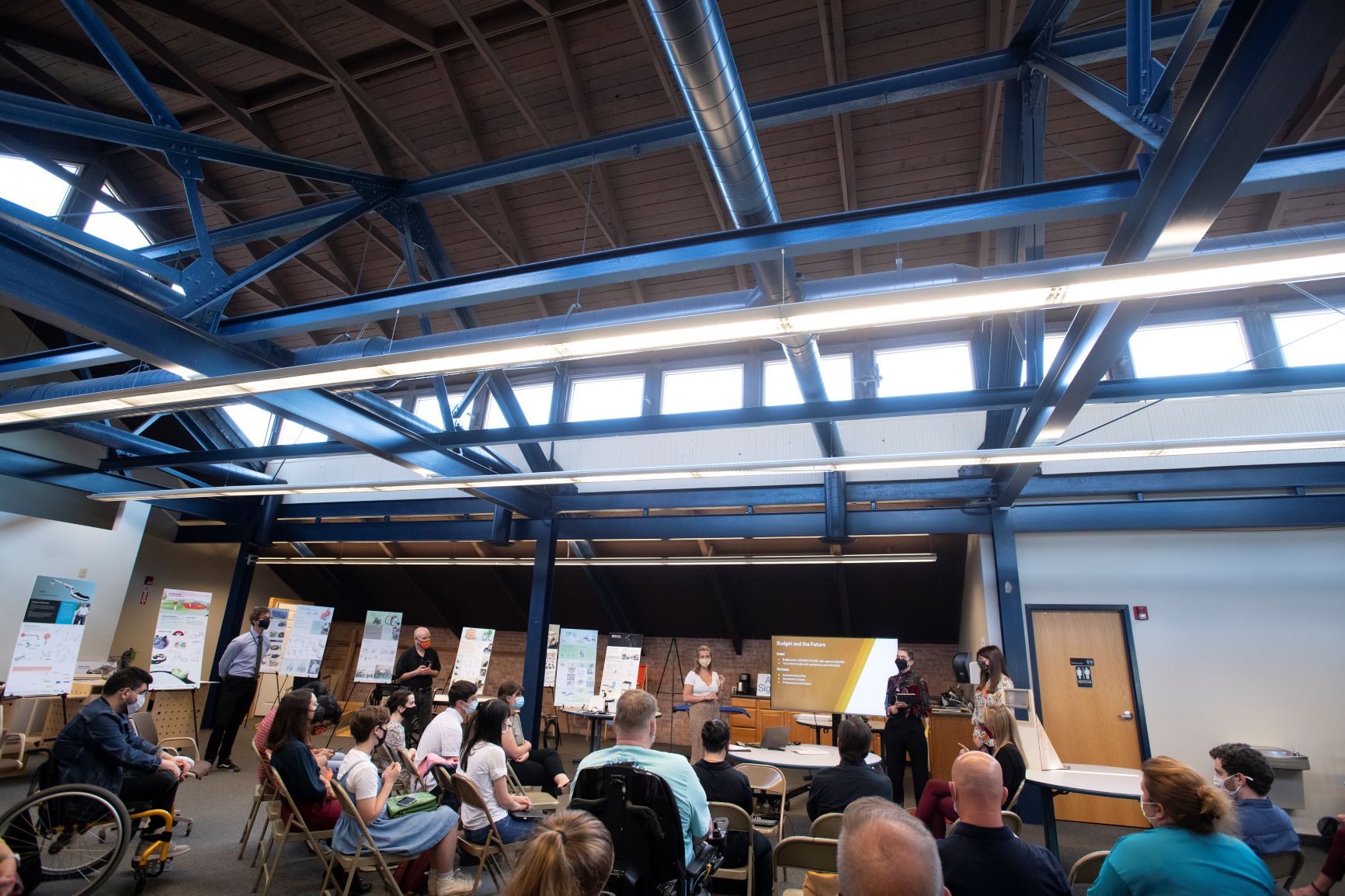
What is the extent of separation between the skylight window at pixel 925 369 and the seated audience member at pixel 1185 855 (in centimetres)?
638

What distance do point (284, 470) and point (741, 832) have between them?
1072 centimetres

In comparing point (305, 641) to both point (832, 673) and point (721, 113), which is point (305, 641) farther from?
point (721, 113)

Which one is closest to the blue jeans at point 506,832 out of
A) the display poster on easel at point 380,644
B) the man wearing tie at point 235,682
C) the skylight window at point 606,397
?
the man wearing tie at point 235,682

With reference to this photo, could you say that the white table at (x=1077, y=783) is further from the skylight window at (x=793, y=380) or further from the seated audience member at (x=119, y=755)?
the seated audience member at (x=119, y=755)

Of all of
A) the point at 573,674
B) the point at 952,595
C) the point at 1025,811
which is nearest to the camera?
the point at 1025,811

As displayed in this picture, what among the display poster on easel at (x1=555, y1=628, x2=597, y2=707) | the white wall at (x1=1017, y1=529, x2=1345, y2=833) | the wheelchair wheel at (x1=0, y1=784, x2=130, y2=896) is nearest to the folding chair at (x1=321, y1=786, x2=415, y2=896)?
the wheelchair wheel at (x1=0, y1=784, x2=130, y2=896)

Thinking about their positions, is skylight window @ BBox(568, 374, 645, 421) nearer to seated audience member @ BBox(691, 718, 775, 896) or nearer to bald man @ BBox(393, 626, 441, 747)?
bald man @ BBox(393, 626, 441, 747)

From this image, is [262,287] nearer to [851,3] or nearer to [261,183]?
[261,183]

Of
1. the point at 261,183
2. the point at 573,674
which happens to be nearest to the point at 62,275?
the point at 261,183

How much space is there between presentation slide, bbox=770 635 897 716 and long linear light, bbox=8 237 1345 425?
6.32 meters

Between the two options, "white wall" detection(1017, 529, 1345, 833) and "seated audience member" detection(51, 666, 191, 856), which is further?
"white wall" detection(1017, 529, 1345, 833)

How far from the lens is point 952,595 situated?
34.2ft

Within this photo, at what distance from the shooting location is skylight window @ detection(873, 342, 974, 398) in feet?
27.5

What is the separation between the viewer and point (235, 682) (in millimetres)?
7539
